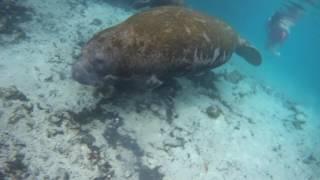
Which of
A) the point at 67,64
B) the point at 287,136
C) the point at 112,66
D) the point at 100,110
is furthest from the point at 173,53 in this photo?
the point at 287,136

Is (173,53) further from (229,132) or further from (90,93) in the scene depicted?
(229,132)

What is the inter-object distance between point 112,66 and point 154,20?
4.30 ft

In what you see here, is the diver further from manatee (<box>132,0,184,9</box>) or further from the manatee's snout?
the manatee's snout

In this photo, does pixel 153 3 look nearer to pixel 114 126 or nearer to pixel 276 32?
pixel 114 126

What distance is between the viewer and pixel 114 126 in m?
5.95

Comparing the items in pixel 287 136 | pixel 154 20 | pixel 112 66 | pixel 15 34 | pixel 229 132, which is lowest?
pixel 287 136

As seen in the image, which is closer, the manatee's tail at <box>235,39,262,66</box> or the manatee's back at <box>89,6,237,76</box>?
the manatee's back at <box>89,6,237,76</box>

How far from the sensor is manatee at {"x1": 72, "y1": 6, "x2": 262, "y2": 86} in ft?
19.1

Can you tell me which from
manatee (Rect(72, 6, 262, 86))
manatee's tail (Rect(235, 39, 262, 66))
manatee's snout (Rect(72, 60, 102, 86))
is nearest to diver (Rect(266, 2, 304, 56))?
manatee's tail (Rect(235, 39, 262, 66))

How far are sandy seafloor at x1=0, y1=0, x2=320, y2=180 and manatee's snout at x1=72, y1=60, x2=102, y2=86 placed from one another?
0.18 metres

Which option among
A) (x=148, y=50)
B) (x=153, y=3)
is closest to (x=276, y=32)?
(x=153, y=3)

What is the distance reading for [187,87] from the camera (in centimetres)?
775

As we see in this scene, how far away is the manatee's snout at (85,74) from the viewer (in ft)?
20.0

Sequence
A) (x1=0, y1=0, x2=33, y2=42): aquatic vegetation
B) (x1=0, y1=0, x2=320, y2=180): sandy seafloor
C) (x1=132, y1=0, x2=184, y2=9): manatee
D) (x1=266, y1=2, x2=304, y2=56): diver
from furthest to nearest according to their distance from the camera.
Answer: (x1=266, y1=2, x2=304, y2=56): diver, (x1=132, y1=0, x2=184, y2=9): manatee, (x1=0, y1=0, x2=33, y2=42): aquatic vegetation, (x1=0, y1=0, x2=320, y2=180): sandy seafloor
